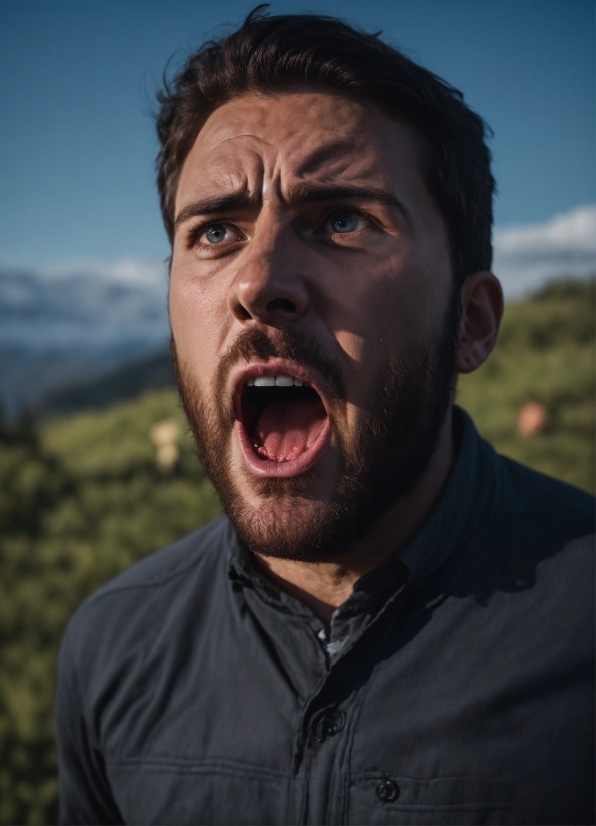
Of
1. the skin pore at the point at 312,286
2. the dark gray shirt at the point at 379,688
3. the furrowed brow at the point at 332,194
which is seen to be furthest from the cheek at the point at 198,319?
the dark gray shirt at the point at 379,688

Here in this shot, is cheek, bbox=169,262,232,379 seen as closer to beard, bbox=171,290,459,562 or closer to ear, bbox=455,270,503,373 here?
beard, bbox=171,290,459,562

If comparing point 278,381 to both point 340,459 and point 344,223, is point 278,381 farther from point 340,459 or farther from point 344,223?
point 344,223

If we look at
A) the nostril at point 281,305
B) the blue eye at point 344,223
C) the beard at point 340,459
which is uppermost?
the blue eye at point 344,223

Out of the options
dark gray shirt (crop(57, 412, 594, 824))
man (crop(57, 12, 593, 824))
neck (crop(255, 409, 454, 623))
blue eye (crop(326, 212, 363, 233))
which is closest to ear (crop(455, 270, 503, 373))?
man (crop(57, 12, 593, 824))

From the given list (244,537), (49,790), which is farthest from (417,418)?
(49,790)

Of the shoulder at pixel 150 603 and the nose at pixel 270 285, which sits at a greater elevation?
the nose at pixel 270 285

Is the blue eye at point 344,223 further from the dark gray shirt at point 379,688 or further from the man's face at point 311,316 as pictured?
the dark gray shirt at point 379,688

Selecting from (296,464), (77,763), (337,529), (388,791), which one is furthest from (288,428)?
(77,763)

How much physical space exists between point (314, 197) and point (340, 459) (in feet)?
2.26

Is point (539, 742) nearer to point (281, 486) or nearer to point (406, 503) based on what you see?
point (406, 503)

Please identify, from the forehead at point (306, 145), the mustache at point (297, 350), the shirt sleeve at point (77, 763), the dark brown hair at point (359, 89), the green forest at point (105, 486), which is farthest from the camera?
the green forest at point (105, 486)

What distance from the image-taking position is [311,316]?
179 cm

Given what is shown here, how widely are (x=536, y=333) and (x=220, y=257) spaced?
20.7 ft

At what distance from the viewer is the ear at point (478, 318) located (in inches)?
87.0
